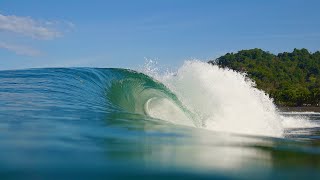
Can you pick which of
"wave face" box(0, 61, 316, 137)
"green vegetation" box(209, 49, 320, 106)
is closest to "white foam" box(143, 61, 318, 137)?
"wave face" box(0, 61, 316, 137)

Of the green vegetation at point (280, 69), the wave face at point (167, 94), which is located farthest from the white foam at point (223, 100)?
the green vegetation at point (280, 69)

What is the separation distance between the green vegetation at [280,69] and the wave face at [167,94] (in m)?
101

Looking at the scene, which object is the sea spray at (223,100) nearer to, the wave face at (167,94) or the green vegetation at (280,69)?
the wave face at (167,94)

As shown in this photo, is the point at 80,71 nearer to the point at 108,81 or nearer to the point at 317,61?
the point at 108,81

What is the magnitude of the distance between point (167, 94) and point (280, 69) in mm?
157610

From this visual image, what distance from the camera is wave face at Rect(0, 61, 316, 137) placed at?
9188 mm

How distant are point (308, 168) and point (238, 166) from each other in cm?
53

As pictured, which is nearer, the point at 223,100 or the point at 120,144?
the point at 120,144

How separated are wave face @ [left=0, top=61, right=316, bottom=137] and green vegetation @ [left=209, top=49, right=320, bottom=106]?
101010 millimetres

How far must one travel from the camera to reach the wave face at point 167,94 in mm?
9188

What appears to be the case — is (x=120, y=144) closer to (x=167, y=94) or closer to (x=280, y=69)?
(x=167, y=94)

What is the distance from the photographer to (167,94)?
12016 mm

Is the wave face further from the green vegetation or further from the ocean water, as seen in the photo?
the green vegetation

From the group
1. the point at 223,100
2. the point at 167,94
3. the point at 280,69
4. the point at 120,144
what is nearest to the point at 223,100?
the point at 223,100
